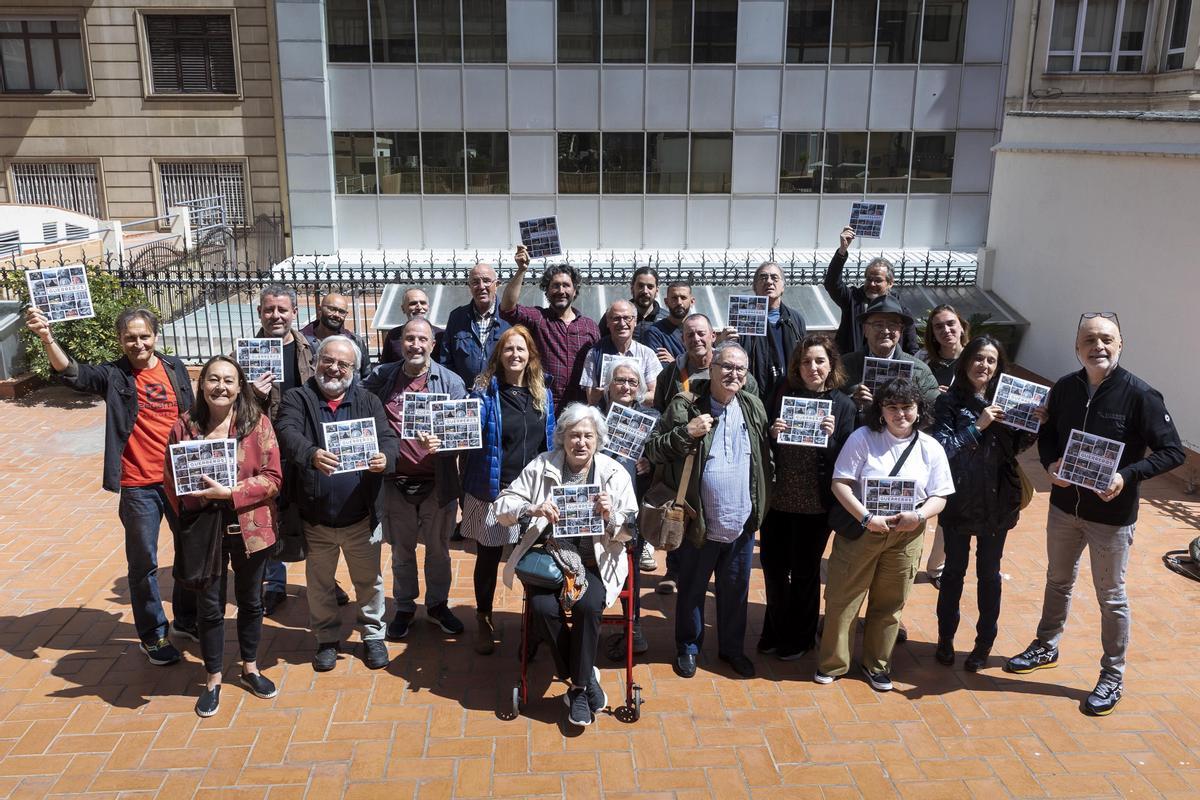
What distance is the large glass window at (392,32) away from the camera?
1955 cm

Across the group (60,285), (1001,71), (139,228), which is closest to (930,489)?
(60,285)

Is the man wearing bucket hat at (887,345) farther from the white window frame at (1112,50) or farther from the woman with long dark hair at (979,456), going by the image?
the white window frame at (1112,50)

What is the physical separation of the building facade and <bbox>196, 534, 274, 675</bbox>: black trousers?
16266mm

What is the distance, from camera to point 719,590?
530 centimetres

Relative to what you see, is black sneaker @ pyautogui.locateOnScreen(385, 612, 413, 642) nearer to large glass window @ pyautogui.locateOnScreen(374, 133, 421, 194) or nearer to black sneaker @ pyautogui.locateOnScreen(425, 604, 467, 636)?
black sneaker @ pyautogui.locateOnScreen(425, 604, 467, 636)

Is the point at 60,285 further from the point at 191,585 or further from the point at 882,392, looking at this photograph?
the point at 882,392

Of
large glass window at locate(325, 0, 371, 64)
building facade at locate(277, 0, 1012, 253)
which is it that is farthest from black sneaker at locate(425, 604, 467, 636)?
large glass window at locate(325, 0, 371, 64)

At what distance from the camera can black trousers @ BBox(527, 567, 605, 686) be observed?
480cm

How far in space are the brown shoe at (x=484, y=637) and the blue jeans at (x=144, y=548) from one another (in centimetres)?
179

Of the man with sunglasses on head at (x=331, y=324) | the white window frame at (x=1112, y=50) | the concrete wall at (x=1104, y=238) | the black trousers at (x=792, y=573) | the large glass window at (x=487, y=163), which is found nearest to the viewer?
the black trousers at (x=792, y=573)

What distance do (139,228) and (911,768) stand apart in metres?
21.6

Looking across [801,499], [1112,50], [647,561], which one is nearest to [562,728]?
[801,499]

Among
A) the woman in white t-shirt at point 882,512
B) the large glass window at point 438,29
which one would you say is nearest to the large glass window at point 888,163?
the large glass window at point 438,29

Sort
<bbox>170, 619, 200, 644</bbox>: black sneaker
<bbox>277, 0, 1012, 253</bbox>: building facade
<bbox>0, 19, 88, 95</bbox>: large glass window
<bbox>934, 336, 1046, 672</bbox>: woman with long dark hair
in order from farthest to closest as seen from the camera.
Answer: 1. <bbox>0, 19, 88, 95</bbox>: large glass window
2. <bbox>277, 0, 1012, 253</bbox>: building facade
3. <bbox>170, 619, 200, 644</bbox>: black sneaker
4. <bbox>934, 336, 1046, 672</bbox>: woman with long dark hair
